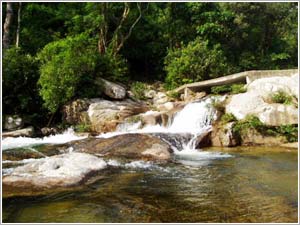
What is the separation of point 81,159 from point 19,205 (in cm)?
208

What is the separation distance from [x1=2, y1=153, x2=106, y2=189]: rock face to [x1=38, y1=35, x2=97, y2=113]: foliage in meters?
7.81

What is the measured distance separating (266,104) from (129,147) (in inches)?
197

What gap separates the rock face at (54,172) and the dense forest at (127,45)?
314 inches

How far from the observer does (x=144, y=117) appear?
13906 millimetres

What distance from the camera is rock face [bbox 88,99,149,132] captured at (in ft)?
46.4

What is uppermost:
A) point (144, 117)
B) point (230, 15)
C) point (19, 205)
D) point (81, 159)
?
point (230, 15)

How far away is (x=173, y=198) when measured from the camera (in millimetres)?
5949

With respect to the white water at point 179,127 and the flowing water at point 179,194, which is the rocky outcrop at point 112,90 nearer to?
the white water at point 179,127

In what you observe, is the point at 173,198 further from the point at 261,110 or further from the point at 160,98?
the point at 160,98

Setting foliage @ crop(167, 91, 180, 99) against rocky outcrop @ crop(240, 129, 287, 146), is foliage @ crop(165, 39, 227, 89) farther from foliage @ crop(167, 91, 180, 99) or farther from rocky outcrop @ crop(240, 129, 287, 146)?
rocky outcrop @ crop(240, 129, 287, 146)

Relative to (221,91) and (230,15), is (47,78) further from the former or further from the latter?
(230,15)

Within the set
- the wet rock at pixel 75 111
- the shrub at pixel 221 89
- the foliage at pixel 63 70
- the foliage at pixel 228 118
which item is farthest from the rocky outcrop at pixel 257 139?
the foliage at pixel 63 70

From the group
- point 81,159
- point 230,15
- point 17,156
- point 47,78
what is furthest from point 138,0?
point 81,159

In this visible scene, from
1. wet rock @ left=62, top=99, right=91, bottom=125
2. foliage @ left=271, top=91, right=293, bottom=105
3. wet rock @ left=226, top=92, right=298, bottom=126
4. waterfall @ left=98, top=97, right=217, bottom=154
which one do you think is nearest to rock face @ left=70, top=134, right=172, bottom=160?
waterfall @ left=98, top=97, right=217, bottom=154
